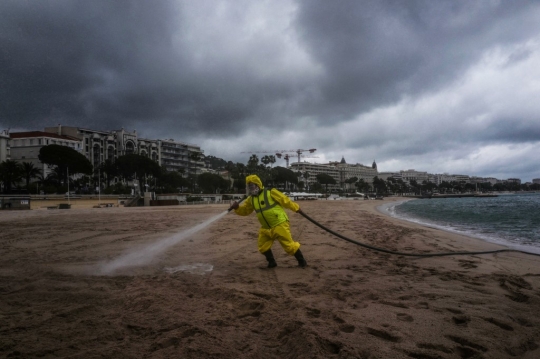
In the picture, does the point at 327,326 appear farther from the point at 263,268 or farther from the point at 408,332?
the point at 263,268

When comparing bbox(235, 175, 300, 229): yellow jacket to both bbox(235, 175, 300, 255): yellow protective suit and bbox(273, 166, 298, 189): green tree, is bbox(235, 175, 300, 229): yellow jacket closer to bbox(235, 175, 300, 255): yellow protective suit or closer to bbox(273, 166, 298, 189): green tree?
bbox(235, 175, 300, 255): yellow protective suit

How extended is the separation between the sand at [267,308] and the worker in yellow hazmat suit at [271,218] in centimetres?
39

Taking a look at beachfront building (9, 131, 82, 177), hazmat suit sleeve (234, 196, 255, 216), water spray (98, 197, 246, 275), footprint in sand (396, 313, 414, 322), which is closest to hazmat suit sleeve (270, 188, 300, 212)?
hazmat suit sleeve (234, 196, 255, 216)

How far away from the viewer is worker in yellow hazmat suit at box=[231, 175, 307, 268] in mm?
6176

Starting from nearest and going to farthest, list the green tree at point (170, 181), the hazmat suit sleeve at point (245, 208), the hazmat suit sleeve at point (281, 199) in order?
the hazmat suit sleeve at point (281, 199) < the hazmat suit sleeve at point (245, 208) < the green tree at point (170, 181)

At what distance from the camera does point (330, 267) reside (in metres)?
6.37

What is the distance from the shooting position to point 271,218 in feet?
20.4

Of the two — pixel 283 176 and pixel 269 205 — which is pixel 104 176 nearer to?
pixel 283 176

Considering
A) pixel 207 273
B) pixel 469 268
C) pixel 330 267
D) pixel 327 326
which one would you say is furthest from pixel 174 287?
pixel 469 268

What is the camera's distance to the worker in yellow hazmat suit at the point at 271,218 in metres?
6.18

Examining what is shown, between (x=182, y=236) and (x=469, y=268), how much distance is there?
8.36 m

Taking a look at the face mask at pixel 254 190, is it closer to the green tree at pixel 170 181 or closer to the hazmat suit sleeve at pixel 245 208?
the hazmat suit sleeve at pixel 245 208

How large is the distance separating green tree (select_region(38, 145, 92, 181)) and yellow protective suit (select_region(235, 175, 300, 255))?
79909 millimetres

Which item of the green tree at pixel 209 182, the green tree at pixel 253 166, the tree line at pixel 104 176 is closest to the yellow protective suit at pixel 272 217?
the tree line at pixel 104 176
